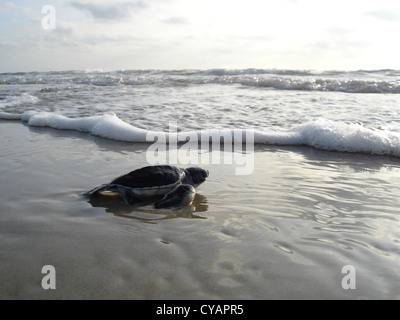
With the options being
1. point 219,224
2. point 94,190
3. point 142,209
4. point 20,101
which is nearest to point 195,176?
point 142,209

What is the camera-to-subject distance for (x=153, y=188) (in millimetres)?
3016

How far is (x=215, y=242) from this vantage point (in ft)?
7.58

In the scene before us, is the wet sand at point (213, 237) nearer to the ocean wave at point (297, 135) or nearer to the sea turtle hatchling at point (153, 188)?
the sea turtle hatchling at point (153, 188)

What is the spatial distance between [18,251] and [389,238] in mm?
2511

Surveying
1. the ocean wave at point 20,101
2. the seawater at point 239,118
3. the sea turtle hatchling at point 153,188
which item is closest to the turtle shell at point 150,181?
the sea turtle hatchling at point 153,188

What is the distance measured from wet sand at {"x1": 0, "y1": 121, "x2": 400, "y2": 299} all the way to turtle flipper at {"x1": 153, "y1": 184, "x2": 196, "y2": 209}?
9 centimetres

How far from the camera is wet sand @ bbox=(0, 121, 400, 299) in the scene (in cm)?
184

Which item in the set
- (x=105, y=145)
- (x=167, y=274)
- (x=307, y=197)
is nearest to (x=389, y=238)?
(x=307, y=197)

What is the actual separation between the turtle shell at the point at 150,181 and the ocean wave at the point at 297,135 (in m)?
2.37

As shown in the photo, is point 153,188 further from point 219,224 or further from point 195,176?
point 219,224

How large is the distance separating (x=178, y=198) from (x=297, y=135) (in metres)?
3.20

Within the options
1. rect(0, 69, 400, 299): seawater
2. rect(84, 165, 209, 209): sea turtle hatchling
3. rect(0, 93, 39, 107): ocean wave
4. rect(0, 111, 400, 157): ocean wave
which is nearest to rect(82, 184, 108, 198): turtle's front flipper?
rect(84, 165, 209, 209): sea turtle hatchling

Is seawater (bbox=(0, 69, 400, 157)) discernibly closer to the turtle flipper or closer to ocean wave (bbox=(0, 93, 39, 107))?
ocean wave (bbox=(0, 93, 39, 107))
